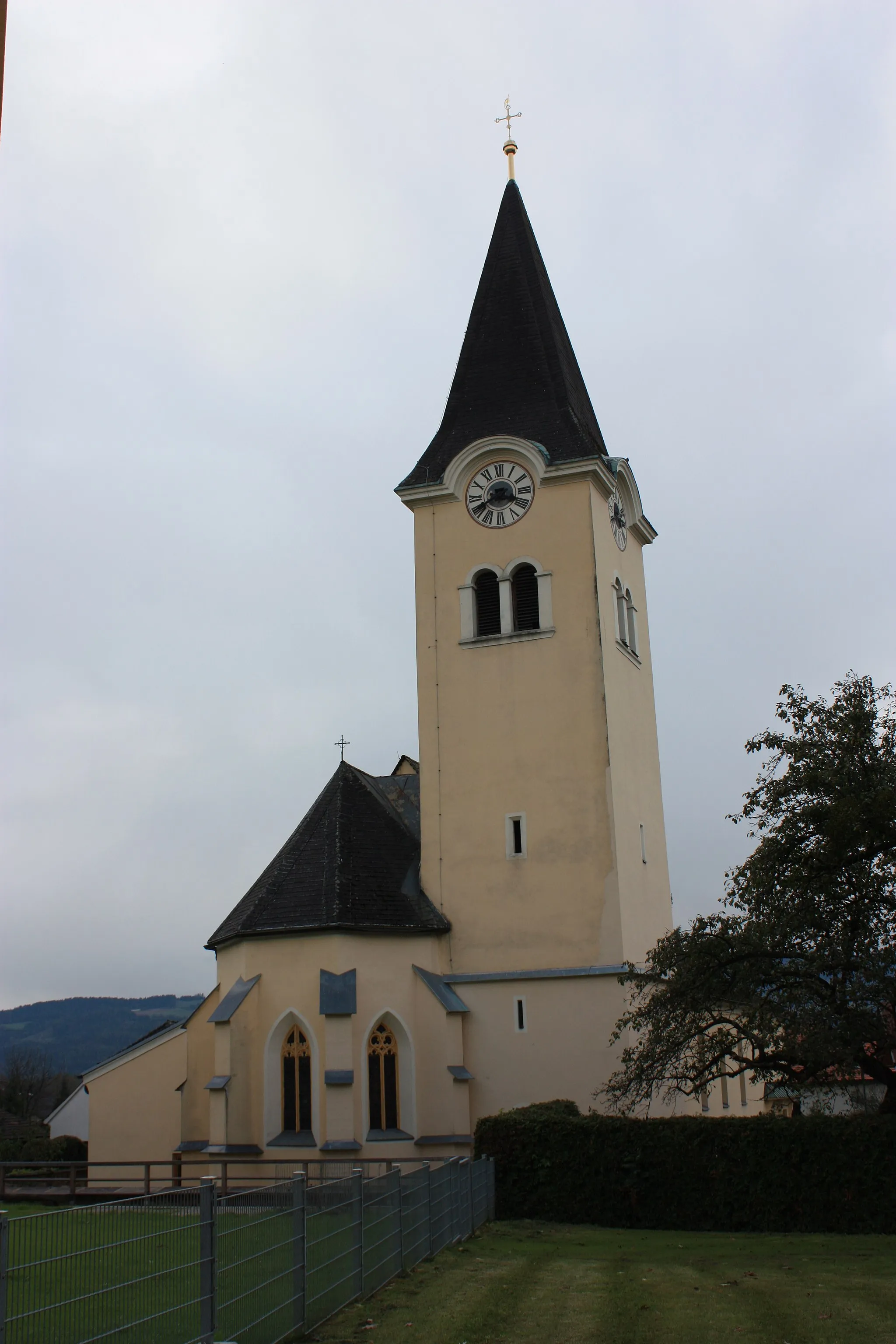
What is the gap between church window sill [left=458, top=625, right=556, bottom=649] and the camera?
31.4 metres

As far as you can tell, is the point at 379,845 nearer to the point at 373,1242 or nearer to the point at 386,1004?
the point at 386,1004

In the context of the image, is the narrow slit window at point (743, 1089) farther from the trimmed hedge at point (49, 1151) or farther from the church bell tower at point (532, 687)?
the trimmed hedge at point (49, 1151)

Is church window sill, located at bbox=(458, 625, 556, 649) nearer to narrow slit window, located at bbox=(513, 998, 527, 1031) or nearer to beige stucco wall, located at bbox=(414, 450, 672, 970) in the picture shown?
beige stucco wall, located at bbox=(414, 450, 672, 970)

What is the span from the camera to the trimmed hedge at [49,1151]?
40.4 m

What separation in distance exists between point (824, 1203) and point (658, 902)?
44.0 ft

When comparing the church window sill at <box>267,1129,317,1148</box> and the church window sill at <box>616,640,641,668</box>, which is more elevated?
the church window sill at <box>616,640,641,668</box>

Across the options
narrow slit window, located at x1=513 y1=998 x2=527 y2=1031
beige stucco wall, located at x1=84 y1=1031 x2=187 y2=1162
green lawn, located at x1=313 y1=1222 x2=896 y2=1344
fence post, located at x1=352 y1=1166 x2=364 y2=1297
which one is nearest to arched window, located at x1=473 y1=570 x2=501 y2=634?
narrow slit window, located at x1=513 y1=998 x2=527 y2=1031

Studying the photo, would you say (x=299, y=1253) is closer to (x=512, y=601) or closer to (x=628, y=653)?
(x=512, y=601)

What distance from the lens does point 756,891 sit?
71.7 feet

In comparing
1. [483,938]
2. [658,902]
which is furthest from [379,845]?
[658,902]

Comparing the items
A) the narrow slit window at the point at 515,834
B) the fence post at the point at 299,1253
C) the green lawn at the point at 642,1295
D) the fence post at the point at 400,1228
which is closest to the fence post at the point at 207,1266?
the fence post at the point at 299,1253

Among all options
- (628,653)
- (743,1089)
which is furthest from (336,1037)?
(743,1089)

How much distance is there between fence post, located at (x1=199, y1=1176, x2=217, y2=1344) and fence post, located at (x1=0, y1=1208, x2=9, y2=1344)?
230 centimetres

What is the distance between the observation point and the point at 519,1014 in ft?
95.2
